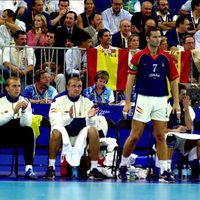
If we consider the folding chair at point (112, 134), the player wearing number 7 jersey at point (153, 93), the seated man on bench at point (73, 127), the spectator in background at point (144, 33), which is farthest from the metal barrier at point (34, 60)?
the player wearing number 7 jersey at point (153, 93)

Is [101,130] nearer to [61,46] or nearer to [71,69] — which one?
[71,69]

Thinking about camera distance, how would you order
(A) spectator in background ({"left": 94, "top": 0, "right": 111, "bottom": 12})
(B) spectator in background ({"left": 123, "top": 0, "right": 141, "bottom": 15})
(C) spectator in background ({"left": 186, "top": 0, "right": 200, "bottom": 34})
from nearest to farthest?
1. (C) spectator in background ({"left": 186, "top": 0, "right": 200, "bottom": 34})
2. (B) spectator in background ({"left": 123, "top": 0, "right": 141, "bottom": 15})
3. (A) spectator in background ({"left": 94, "top": 0, "right": 111, "bottom": 12})

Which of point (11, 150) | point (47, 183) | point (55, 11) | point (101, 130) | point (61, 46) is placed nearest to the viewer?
point (47, 183)

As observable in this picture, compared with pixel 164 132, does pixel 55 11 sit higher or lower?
higher

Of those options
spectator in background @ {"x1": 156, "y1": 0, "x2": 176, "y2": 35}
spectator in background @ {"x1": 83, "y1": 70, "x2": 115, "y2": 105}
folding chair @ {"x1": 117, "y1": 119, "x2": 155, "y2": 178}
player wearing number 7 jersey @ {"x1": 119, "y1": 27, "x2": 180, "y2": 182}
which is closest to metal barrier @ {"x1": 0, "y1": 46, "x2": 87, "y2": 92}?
spectator in background @ {"x1": 83, "y1": 70, "x2": 115, "y2": 105}

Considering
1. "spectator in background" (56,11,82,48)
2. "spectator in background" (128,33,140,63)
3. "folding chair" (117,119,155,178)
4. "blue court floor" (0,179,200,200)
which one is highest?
"spectator in background" (56,11,82,48)

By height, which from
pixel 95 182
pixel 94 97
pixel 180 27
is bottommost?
pixel 95 182

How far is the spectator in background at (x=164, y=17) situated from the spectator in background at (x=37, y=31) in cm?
316

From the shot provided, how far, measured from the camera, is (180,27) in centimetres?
→ 2133

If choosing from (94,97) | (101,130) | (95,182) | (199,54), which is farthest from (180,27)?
(95,182)

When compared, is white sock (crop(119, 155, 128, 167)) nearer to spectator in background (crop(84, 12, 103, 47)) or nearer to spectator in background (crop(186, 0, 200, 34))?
spectator in background (crop(84, 12, 103, 47))

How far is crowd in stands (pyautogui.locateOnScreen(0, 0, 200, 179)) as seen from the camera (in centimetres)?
1792

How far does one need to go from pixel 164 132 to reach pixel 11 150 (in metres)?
3.63

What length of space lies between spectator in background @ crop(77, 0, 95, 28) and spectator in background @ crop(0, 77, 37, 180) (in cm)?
537
